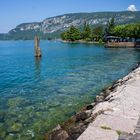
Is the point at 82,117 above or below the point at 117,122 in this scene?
below

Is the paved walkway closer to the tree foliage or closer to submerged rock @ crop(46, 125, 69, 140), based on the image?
submerged rock @ crop(46, 125, 69, 140)

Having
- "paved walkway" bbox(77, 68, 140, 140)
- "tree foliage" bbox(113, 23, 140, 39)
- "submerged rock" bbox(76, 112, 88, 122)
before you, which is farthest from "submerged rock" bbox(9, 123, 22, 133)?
"tree foliage" bbox(113, 23, 140, 39)

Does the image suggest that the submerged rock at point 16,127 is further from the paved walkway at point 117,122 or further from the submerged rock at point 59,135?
the paved walkway at point 117,122

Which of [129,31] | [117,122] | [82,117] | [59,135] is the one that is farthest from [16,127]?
[129,31]

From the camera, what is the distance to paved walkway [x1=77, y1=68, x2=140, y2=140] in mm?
12734

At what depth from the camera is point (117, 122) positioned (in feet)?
47.4

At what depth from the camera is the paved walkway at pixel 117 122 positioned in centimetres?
1273

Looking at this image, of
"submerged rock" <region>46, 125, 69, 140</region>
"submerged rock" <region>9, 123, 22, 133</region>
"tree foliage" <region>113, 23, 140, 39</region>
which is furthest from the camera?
"tree foliage" <region>113, 23, 140, 39</region>

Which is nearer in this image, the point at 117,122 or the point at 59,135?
the point at 117,122

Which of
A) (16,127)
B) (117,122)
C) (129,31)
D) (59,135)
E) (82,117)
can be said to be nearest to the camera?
(117,122)

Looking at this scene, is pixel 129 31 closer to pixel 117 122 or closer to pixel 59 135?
pixel 59 135

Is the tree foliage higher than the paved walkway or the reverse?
higher

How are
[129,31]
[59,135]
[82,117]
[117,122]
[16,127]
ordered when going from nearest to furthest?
[117,122]
[59,135]
[82,117]
[16,127]
[129,31]

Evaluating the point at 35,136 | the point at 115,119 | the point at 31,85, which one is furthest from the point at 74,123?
the point at 31,85
